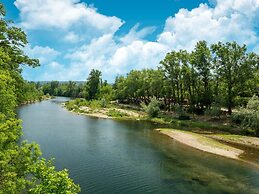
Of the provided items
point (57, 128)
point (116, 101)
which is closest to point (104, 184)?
point (57, 128)

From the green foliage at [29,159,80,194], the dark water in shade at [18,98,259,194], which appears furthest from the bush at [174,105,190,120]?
the green foliage at [29,159,80,194]

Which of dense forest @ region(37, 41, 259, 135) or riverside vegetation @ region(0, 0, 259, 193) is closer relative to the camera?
riverside vegetation @ region(0, 0, 259, 193)

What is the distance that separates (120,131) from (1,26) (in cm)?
4514

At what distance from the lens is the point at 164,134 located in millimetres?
61000

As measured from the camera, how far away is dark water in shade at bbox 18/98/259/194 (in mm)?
30250

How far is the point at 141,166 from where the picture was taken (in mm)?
37281

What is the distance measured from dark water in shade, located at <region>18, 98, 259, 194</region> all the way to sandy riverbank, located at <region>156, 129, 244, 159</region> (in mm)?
2262

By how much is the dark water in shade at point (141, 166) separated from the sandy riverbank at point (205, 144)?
2262 mm

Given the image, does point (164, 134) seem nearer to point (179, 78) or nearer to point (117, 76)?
point (179, 78)

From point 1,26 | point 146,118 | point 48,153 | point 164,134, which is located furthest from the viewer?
point 146,118

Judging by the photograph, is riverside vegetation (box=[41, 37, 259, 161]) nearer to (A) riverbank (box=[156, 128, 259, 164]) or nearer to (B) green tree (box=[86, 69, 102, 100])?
(A) riverbank (box=[156, 128, 259, 164])

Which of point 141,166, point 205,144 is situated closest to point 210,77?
point 205,144

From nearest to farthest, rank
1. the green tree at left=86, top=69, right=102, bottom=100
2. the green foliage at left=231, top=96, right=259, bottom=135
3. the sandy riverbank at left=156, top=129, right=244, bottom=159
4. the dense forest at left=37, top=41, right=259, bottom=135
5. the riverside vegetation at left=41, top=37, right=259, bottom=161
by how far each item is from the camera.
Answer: the sandy riverbank at left=156, top=129, right=244, bottom=159 < the green foliage at left=231, top=96, right=259, bottom=135 < the riverside vegetation at left=41, top=37, right=259, bottom=161 < the dense forest at left=37, top=41, right=259, bottom=135 < the green tree at left=86, top=69, right=102, bottom=100

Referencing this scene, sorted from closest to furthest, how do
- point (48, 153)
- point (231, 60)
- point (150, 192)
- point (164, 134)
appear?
point (150, 192) → point (48, 153) → point (164, 134) → point (231, 60)
